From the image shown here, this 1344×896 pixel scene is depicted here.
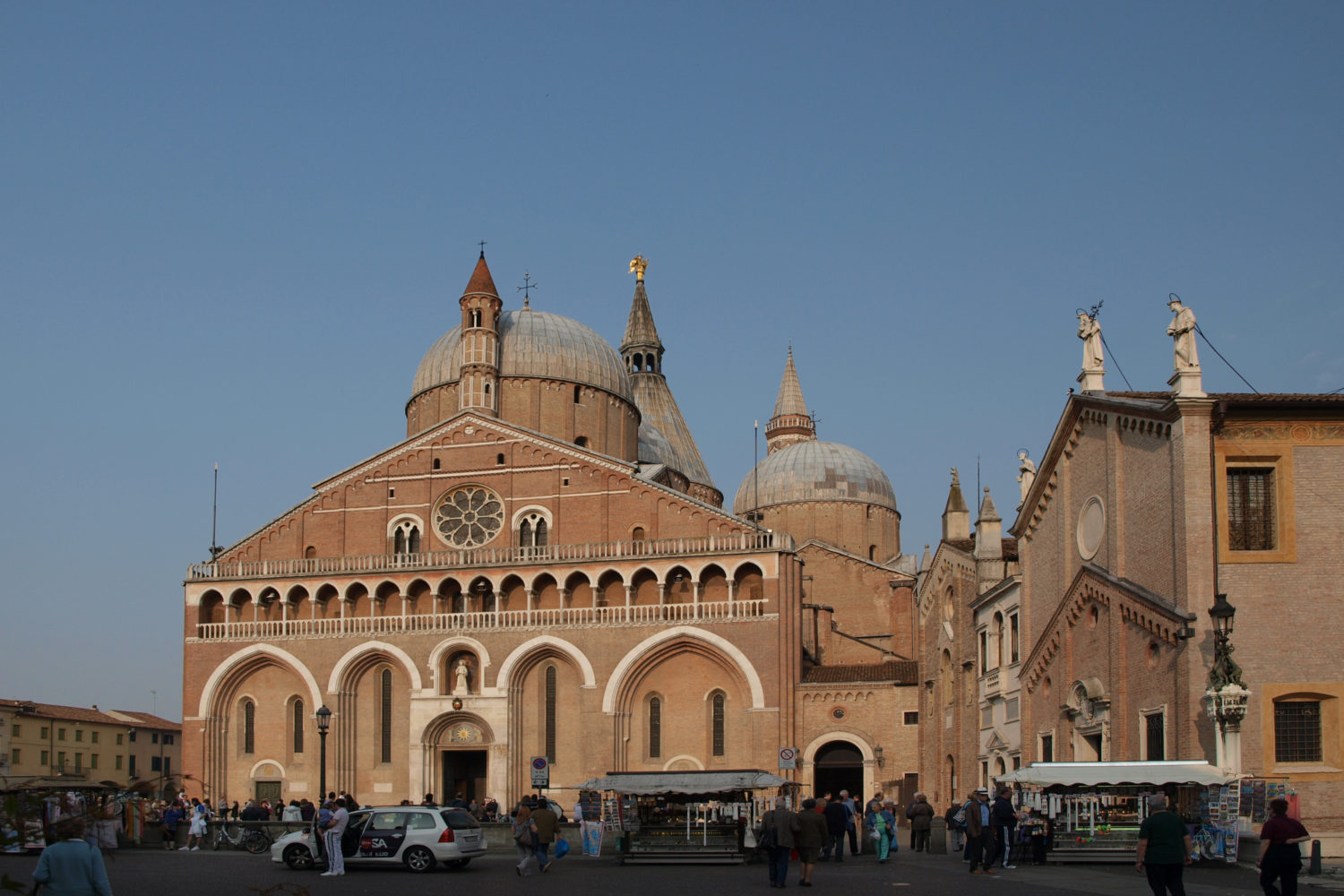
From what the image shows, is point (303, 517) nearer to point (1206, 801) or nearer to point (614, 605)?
point (614, 605)

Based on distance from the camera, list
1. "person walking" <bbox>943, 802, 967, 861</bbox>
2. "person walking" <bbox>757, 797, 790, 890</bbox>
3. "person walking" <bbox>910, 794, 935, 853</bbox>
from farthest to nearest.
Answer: "person walking" <bbox>910, 794, 935, 853</bbox> → "person walking" <bbox>943, 802, 967, 861</bbox> → "person walking" <bbox>757, 797, 790, 890</bbox>

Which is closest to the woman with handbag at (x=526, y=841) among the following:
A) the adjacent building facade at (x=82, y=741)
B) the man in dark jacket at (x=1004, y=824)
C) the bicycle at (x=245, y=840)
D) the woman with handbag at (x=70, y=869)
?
the man in dark jacket at (x=1004, y=824)

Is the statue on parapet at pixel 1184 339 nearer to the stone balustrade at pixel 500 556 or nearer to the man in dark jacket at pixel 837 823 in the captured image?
the man in dark jacket at pixel 837 823

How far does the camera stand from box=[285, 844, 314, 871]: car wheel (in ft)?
85.6

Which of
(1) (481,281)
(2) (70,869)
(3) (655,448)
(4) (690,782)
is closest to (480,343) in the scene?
(1) (481,281)

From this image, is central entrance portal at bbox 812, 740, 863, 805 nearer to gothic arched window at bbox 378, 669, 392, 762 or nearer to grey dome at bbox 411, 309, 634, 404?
gothic arched window at bbox 378, 669, 392, 762

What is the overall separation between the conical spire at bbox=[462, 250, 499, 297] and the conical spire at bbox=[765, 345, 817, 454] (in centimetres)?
2973

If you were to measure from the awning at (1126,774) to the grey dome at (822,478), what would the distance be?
43.0m

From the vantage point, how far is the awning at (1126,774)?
2195cm

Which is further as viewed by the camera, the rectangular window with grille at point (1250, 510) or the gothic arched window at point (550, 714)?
the gothic arched window at point (550, 714)

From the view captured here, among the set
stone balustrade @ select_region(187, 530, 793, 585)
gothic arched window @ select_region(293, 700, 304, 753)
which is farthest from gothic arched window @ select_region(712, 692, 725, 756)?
Result: gothic arched window @ select_region(293, 700, 304, 753)

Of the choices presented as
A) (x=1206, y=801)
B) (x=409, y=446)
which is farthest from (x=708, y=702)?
(x=1206, y=801)

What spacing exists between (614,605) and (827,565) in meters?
11.6

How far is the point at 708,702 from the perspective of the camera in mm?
44719
